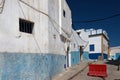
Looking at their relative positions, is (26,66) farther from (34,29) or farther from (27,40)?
(34,29)

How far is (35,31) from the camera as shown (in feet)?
38.3

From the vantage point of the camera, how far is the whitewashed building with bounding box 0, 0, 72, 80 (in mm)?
8742

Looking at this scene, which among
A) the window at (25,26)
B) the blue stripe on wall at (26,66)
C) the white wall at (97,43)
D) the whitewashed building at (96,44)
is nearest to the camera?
the blue stripe on wall at (26,66)

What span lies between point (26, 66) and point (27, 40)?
5.01 ft

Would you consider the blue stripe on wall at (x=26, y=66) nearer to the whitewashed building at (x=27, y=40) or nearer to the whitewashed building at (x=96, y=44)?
the whitewashed building at (x=27, y=40)

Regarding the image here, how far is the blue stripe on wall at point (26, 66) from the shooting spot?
28.2 feet

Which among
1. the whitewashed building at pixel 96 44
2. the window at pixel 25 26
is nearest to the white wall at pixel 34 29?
the window at pixel 25 26

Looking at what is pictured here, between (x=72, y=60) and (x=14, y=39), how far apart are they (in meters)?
14.2

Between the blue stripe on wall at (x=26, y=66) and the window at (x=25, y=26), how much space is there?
1.54 meters

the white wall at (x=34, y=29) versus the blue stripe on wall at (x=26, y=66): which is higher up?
the white wall at (x=34, y=29)

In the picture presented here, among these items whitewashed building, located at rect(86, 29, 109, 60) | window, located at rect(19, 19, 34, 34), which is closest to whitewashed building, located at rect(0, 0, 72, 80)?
window, located at rect(19, 19, 34, 34)

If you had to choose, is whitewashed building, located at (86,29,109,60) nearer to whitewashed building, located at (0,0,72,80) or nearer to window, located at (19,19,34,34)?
whitewashed building, located at (0,0,72,80)

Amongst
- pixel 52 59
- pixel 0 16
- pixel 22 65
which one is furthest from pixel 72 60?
pixel 0 16

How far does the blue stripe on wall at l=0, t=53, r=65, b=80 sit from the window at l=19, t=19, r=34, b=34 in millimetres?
1535
